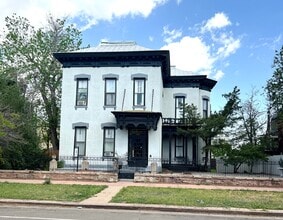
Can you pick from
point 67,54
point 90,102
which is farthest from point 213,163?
point 67,54

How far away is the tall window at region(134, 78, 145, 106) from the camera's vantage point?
27.1 m

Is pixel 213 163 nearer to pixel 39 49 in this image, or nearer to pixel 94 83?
pixel 94 83

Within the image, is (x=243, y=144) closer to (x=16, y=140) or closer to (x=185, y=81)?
(x=185, y=81)

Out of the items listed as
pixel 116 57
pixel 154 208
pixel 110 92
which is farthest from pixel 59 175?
pixel 116 57

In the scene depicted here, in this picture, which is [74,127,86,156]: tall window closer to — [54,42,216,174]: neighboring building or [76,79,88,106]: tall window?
[54,42,216,174]: neighboring building

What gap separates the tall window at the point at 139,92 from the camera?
2711 centimetres

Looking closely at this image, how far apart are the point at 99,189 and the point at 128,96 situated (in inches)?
485

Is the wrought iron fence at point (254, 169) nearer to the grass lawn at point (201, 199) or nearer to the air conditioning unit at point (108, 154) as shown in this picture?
the air conditioning unit at point (108, 154)

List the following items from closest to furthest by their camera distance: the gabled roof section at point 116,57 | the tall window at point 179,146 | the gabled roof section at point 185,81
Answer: the gabled roof section at point 116,57, the tall window at point 179,146, the gabled roof section at point 185,81

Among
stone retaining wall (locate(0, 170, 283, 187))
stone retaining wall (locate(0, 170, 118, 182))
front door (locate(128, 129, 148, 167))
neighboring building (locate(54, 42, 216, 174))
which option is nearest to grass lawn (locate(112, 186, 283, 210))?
stone retaining wall (locate(0, 170, 283, 187))

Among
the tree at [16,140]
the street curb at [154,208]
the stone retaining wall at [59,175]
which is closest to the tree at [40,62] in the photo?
the tree at [16,140]

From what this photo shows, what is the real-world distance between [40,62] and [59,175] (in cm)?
1826

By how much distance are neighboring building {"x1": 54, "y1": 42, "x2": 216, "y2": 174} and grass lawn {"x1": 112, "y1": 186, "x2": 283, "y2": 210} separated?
35.6ft

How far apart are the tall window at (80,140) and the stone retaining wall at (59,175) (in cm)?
706
